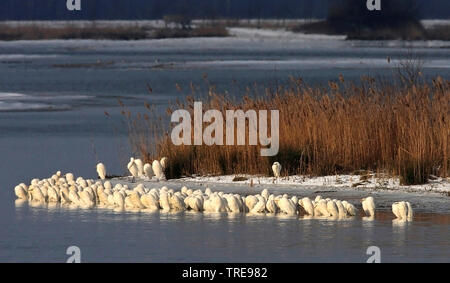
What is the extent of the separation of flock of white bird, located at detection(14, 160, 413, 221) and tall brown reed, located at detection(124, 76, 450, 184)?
1.23 meters

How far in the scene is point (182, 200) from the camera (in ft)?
39.5

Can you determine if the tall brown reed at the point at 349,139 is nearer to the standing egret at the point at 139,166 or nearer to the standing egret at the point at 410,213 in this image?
the standing egret at the point at 139,166

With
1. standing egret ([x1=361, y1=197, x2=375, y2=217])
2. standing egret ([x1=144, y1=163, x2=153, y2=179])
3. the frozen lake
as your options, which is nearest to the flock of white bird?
standing egret ([x1=361, y1=197, x2=375, y2=217])

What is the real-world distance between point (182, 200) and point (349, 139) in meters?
2.71

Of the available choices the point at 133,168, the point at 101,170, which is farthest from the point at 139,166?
the point at 101,170

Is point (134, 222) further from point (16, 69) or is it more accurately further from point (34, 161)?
point (16, 69)

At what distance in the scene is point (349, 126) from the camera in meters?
14.0

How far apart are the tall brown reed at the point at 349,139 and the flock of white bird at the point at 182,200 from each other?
1.23 meters

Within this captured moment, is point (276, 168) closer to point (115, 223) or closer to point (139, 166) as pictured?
point (139, 166)

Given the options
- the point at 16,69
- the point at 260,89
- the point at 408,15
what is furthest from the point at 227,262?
the point at 408,15

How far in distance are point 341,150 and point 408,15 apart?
247ft

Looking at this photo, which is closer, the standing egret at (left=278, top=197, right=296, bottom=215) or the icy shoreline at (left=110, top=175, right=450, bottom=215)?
the standing egret at (left=278, top=197, right=296, bottom=215)

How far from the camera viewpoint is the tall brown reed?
13344mm

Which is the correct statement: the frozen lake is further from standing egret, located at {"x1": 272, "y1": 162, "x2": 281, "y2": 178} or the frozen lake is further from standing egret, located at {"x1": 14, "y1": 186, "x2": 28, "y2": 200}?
standing egret, located at {"x1": 272, "y1": 162, "x2": 281, "y2": 178}
